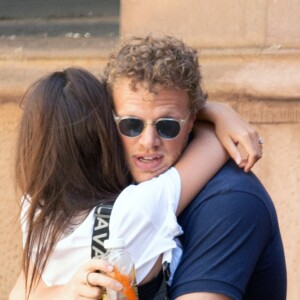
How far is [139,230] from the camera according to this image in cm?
289

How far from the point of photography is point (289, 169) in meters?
5.34

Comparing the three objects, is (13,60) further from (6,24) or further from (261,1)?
(261,1)

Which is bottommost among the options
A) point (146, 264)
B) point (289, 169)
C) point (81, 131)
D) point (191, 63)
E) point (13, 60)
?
point (289, 169)

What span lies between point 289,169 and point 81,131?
247 cm

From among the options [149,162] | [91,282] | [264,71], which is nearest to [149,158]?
[149,162]

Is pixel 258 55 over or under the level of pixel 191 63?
under

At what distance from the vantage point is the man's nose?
10.0 feet

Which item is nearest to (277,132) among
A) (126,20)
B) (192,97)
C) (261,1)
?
(261,1)

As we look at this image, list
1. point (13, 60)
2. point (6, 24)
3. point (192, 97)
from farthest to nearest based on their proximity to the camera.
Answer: point (6, 24) < point (13, 60) < point (192, 97)

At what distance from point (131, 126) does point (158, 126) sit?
0.08 m

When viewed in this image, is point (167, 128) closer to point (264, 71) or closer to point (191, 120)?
point (191, 120)

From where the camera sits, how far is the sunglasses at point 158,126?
10.1 ft

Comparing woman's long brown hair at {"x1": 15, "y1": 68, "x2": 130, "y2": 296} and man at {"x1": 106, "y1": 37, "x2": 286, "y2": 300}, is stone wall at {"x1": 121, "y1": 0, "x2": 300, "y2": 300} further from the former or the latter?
woman's long brown hair at {"x1": 15, "y1": 68, "x2": 130, "y2": 296}

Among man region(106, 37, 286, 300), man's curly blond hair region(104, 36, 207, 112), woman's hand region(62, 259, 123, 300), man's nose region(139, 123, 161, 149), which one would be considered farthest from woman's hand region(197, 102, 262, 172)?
woman's hand region(62, 259, 123, 300)
